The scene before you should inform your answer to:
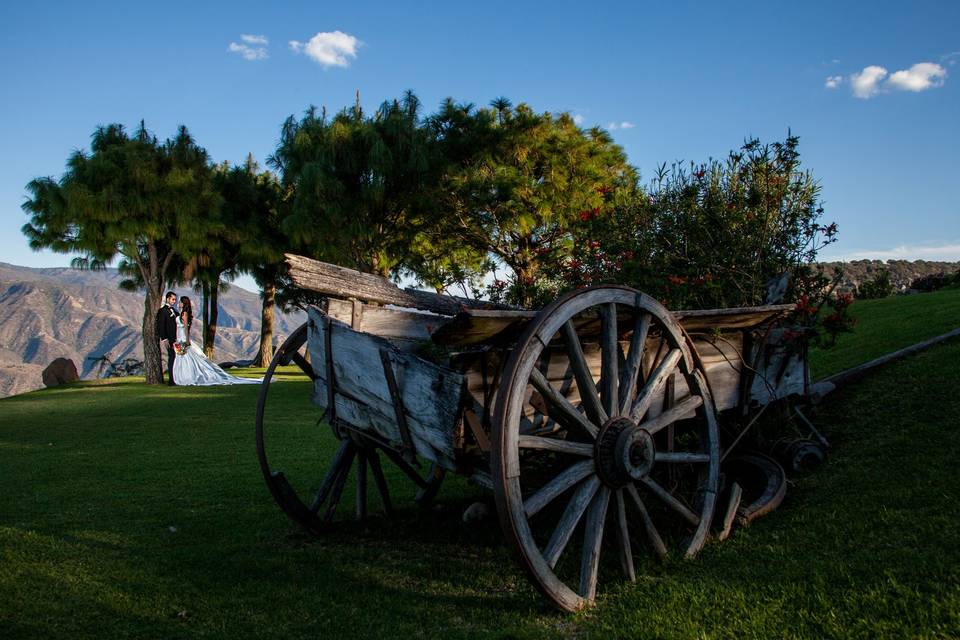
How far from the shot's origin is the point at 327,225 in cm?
2073

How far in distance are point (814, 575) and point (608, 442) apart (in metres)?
1.17

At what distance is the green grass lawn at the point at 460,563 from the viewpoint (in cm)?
303

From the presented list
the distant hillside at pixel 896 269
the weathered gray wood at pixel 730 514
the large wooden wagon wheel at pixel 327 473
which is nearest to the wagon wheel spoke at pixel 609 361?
the weathered gray wood at pixel 730 514

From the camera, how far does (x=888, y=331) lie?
8773mm

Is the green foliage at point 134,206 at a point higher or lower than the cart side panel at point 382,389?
higher

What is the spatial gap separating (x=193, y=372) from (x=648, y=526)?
18.1m

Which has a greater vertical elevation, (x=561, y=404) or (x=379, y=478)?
(x=561, y=404)

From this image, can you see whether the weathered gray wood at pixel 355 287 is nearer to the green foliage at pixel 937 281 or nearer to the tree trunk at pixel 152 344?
the green foliage at pixel 937 281

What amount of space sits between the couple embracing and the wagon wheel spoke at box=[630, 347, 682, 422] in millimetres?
16762

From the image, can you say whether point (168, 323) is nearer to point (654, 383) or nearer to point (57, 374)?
point (57, 374)

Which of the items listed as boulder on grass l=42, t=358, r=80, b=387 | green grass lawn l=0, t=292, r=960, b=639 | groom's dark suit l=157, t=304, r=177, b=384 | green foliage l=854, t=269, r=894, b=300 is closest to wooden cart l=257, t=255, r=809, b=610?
green grass lawn l=0, t=292, r=960, b=639

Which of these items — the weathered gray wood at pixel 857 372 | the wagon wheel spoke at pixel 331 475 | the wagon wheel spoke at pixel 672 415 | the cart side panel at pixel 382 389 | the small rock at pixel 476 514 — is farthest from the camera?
the weathered gray wood at pixel 857 372

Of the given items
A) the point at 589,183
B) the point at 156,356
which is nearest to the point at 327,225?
the point at 156,356

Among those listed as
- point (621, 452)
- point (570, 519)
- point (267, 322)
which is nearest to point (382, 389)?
point (570, 519)
